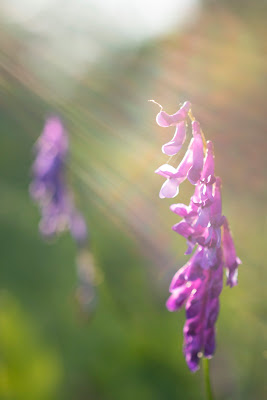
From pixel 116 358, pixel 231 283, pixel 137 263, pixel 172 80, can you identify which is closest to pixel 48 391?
pixel 116 358

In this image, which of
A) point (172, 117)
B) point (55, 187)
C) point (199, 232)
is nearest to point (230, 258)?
point (199, 232)

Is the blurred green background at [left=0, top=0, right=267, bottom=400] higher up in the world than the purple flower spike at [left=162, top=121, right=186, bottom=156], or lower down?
higher up

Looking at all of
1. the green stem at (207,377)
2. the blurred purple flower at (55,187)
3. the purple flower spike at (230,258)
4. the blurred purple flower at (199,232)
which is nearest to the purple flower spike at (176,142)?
the blurred purple flower at (199,232)

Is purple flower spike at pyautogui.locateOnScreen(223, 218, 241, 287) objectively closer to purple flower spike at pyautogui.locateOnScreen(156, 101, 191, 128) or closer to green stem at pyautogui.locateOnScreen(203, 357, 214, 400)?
green stem at pyautogui.locateOnScreen(203, 357, 214, 400)

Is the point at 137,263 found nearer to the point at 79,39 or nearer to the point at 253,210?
the point at 253,210

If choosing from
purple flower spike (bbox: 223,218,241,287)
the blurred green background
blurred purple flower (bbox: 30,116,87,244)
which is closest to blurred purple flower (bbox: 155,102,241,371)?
purple flower spike (bbox: 223,218,241,287)

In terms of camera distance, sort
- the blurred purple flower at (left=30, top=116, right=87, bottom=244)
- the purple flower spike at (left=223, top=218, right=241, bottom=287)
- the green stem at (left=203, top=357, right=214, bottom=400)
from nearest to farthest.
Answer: the green stem at (left=203, top=357, right=214, bottom=400) → the purple flower spike at (left=223, top=218, right=241, bottom=287) → the blurred purple flower at (left=30, top=116, right=87, bottom=244)

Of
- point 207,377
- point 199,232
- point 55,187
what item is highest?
point 55,187

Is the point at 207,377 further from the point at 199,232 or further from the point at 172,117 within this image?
the point at 172,117
